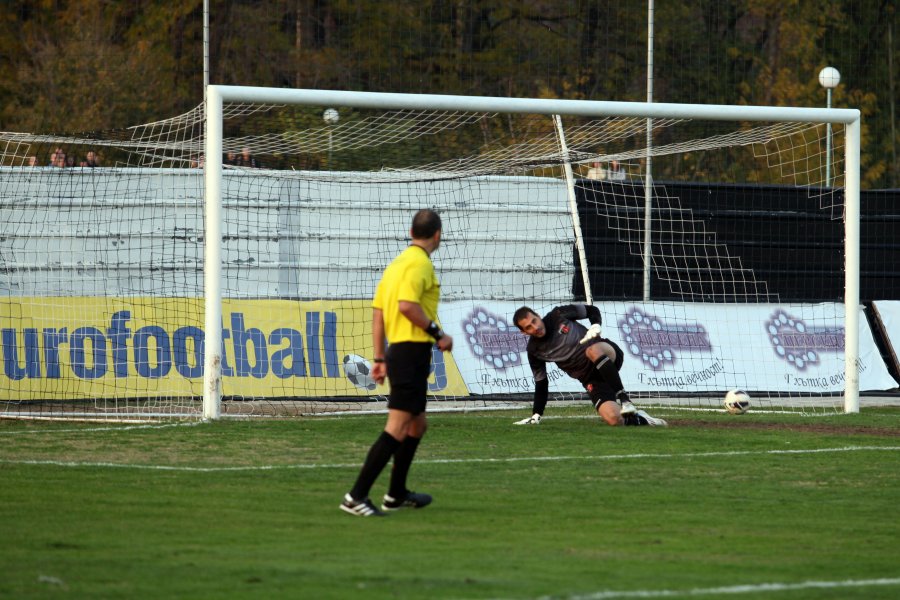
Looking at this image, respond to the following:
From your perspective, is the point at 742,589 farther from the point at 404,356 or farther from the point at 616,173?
the point at 616,173

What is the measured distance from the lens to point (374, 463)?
28.4 ft

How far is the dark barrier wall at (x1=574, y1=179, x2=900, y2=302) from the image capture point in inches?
773

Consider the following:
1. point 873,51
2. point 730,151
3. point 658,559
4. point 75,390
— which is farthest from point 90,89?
point 658,559

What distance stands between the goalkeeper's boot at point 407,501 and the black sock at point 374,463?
277mm

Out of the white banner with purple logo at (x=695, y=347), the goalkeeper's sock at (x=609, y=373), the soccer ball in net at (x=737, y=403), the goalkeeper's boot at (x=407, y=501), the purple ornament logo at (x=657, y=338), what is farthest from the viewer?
the purple ornament logo at (x=657, y=338)

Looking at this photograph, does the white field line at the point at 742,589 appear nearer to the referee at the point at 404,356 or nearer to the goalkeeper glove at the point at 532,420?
the referee at the point at 404,356

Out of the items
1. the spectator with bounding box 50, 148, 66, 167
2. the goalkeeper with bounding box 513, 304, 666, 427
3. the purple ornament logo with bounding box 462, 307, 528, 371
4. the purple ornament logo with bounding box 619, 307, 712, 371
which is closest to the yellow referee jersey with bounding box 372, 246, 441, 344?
the goalkeeper with bounding box 513, 304, 666, 427

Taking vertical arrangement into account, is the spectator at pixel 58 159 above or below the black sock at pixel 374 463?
above

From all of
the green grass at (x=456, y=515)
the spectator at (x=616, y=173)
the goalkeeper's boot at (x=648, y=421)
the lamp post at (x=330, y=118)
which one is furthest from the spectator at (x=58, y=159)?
the goalkeeper's boot at (x=648, y=421)

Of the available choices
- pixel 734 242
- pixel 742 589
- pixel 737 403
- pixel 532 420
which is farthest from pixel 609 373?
pixel 742 589

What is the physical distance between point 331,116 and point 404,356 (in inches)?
436

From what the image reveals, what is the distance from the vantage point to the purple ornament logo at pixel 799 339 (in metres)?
19.3

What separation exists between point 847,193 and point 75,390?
9.00m

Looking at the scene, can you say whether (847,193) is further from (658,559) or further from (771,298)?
(658,559)
